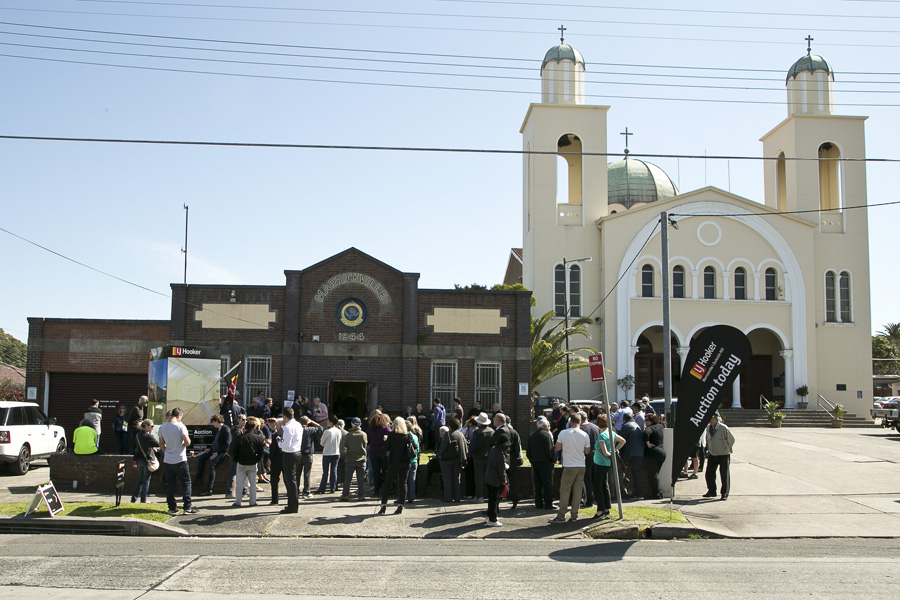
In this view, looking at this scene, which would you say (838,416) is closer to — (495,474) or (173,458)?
(495,474)

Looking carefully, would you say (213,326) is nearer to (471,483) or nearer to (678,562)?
(471,483)

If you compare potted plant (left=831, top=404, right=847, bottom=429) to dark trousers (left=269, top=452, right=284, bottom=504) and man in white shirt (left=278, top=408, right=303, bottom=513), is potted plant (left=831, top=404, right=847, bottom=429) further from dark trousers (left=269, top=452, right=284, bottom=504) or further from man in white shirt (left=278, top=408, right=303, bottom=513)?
man in white shirt (left=278, top=408, right=303, bottom=513)

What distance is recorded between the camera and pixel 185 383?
18344 mm

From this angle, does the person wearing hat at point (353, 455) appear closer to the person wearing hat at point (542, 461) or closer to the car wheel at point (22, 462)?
the person wearing hat at point (542, 461)

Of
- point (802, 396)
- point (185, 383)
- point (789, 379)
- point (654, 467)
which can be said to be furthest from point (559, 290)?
point (654, 467)

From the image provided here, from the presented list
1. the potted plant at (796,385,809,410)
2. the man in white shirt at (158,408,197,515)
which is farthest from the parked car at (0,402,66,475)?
the potted plant at (796,385,809,410)

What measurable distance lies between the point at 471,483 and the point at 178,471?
5.23m

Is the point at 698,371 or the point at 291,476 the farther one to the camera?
the point at 291,476

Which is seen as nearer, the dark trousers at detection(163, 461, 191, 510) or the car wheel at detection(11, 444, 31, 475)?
the dark trousers at detection(163, 461, 191, 510)

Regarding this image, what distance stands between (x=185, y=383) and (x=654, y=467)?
1050 centimetres

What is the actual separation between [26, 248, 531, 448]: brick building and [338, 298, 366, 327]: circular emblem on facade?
0.10ft

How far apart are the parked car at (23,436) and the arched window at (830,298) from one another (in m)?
34.2

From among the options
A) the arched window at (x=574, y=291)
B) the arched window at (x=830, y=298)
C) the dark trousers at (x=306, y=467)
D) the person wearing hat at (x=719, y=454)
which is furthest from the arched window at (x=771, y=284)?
the dark trousers at (x=306, y=467)

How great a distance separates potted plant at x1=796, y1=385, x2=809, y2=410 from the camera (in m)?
37.2
